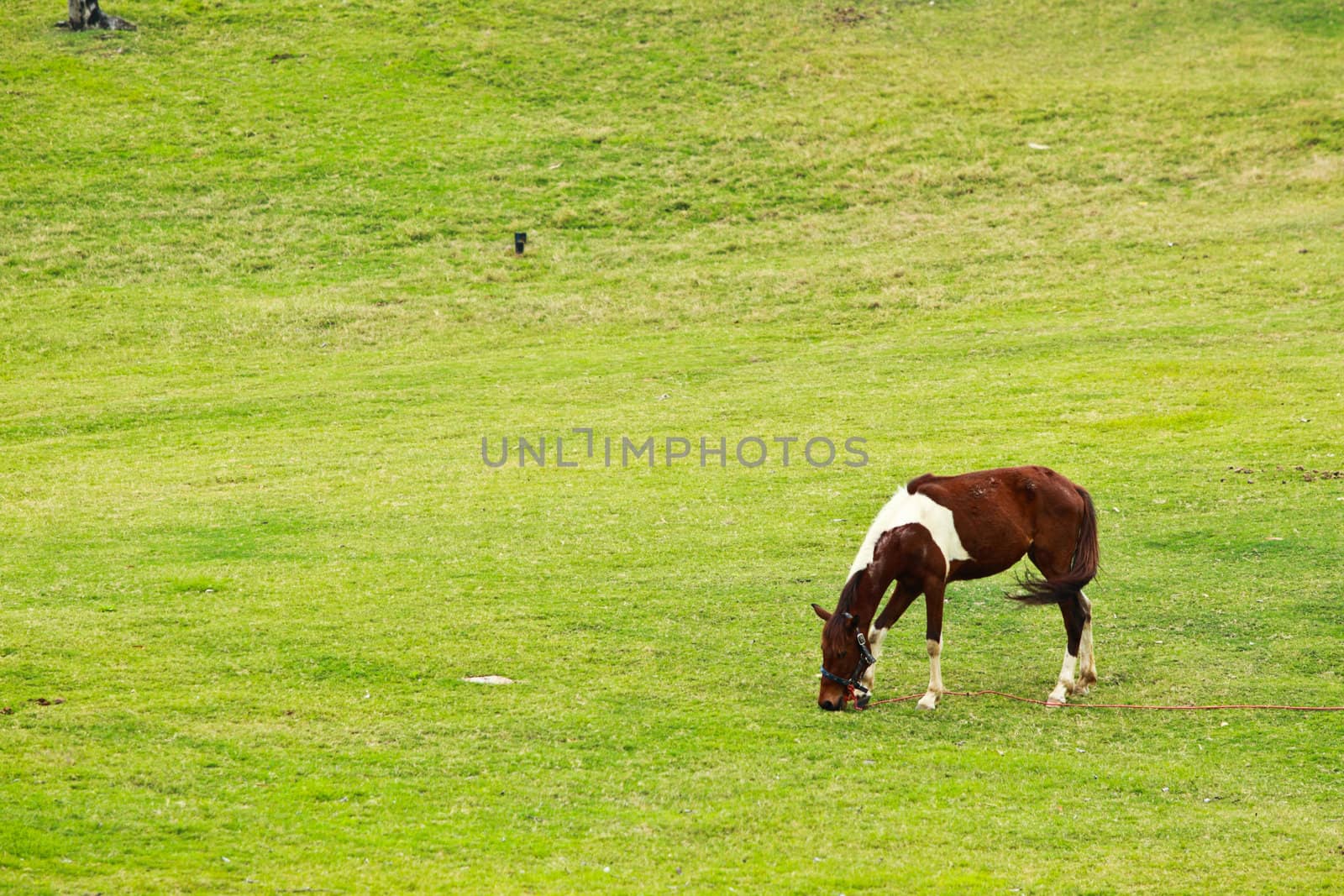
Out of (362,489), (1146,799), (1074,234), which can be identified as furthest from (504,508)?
(1074,234)

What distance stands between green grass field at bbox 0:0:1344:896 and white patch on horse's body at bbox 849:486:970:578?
1.50 metres

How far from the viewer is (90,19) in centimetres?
5212

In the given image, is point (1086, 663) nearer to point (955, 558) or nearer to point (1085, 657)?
point (1085, 657)

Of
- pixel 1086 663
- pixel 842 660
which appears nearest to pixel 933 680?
pixel 842 660

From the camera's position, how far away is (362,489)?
2075 cm

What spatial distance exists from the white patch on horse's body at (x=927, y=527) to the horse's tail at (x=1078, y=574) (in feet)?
2.35

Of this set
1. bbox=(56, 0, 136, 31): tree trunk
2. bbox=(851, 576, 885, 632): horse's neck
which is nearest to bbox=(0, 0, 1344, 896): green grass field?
bbox=(56, 0, 136, 31): tree trunk

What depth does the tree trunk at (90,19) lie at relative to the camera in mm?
51812

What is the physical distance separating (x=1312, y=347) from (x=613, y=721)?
22.0 metres

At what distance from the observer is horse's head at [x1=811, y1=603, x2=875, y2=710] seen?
11.5m

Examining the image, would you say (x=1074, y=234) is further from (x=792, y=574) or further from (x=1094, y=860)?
(x=1094, y=860)

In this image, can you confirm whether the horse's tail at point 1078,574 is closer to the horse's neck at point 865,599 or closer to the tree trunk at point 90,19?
the horse's neck at point 865,599

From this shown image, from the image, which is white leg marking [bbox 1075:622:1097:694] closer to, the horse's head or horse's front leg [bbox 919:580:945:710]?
horse's front leg [bbox 919:580:945:710]

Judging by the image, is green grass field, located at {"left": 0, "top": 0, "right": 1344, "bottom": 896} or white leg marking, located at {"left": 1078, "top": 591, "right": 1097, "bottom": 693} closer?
green grass field, located at {"left": 0, "top": 0, "right": 1344, "bottom": 896}
